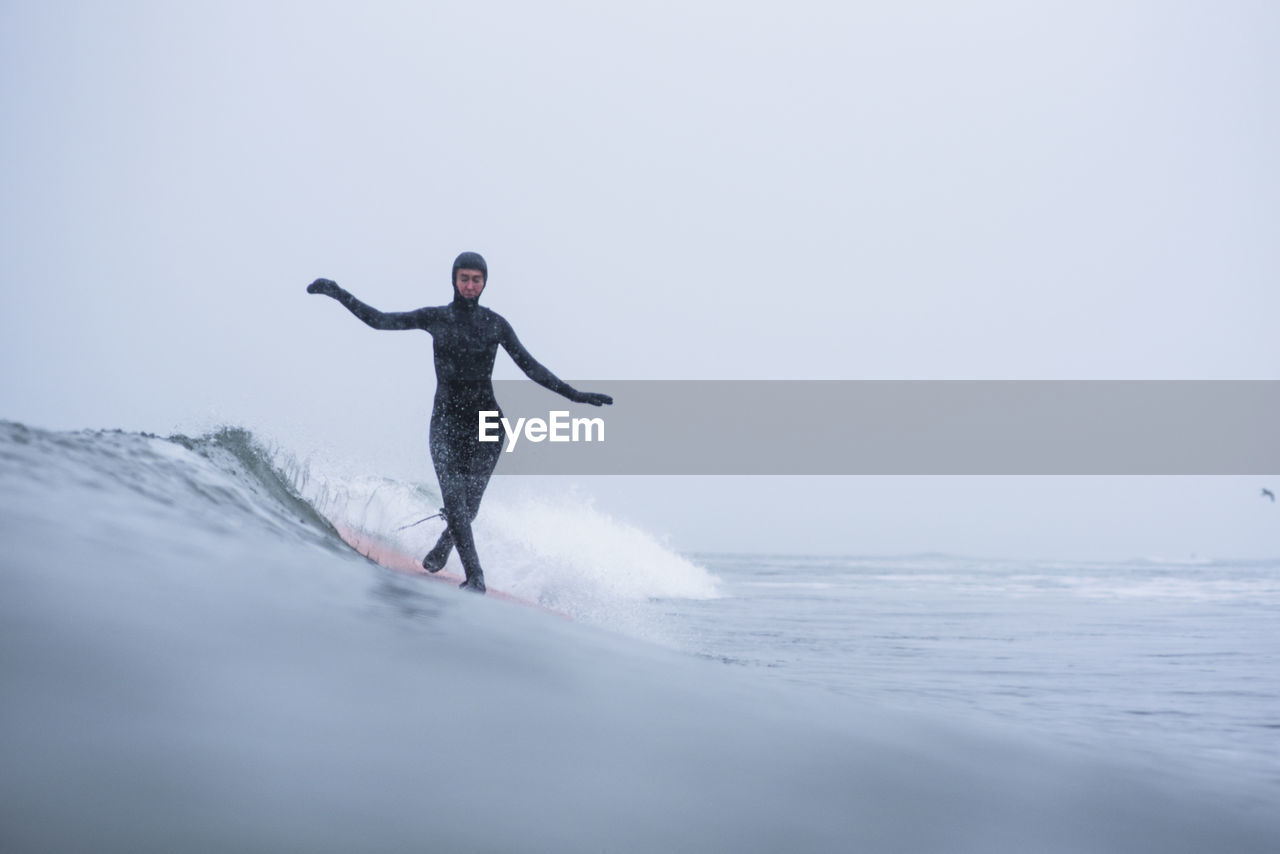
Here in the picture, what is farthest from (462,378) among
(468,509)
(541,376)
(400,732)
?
(400,732)

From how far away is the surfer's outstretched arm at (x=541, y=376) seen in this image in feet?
19.1

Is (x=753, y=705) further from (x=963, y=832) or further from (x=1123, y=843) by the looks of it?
(x=1123, y=843)

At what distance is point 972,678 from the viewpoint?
5.96 metres

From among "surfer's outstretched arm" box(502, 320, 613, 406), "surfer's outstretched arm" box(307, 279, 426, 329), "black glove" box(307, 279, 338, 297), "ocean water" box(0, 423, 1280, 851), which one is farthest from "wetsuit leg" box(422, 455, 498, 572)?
"ocean water" box(0, 423, 1280, 851)

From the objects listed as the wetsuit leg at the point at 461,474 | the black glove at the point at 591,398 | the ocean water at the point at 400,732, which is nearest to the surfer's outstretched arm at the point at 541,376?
the black glove at the point at 591,398

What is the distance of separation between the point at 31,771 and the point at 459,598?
1.61 m

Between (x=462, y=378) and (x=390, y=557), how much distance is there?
148 centimetres

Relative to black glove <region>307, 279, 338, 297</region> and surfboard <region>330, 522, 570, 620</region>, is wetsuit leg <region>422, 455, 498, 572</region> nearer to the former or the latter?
surfboard <region>330, 522, 570, 620</region>

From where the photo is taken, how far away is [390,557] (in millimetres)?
6527

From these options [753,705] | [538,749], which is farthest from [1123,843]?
[538,749]

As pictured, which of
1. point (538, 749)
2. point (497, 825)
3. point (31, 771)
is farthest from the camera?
point (538, 749)

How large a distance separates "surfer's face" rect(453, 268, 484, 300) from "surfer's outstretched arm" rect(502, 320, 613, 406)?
0.84 ft

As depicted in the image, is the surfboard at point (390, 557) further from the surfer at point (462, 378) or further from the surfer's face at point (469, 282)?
the surfer's face at point (469, 282)

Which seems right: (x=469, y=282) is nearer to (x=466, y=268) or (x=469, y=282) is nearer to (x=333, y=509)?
(x=466, y=268)
